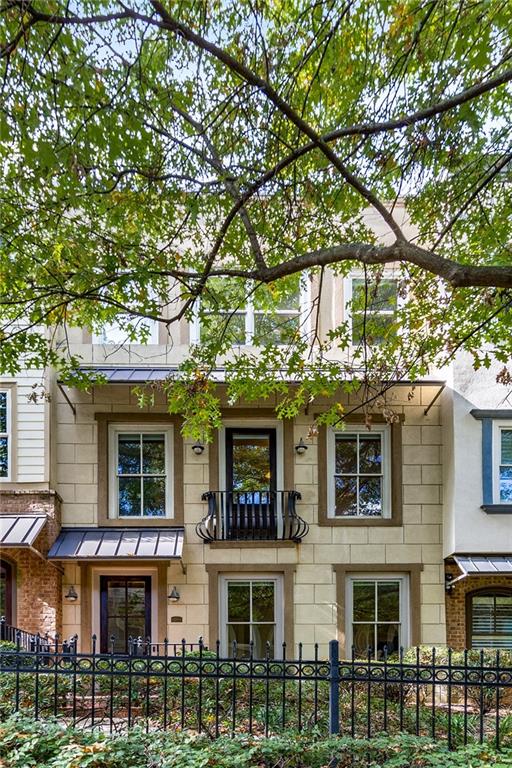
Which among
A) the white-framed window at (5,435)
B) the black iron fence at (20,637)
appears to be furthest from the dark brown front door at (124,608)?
the white-framed window at (5,435)

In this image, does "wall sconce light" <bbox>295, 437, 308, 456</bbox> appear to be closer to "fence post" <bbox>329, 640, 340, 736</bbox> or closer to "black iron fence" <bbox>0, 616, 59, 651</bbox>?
"black iron fence" <bbox>0, 616, 59, 651</bbox>

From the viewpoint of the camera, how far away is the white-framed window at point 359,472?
10.4m

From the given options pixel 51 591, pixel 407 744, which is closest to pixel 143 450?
pixel 51 591

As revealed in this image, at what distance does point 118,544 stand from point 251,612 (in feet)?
8.92

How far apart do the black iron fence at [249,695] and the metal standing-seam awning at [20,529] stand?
6.74ft

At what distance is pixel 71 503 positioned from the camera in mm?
9969

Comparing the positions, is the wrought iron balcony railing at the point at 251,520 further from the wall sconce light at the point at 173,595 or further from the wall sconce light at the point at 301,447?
the wall sconce light at the point at 173,595

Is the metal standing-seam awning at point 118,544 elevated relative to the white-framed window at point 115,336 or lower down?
lower down

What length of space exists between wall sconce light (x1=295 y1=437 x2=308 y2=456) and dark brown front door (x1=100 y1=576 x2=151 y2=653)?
3456mm

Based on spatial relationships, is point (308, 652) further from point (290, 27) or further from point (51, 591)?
point (290, 27)

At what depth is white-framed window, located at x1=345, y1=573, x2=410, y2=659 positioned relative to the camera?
1014 cm

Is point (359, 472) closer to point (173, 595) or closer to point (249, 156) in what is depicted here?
point (173, 595)

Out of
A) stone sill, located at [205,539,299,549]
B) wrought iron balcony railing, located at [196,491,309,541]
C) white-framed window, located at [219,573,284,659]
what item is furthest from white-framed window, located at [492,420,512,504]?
white-framed window, located at [219,573,284,659]

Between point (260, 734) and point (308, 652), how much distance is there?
4708 mm
